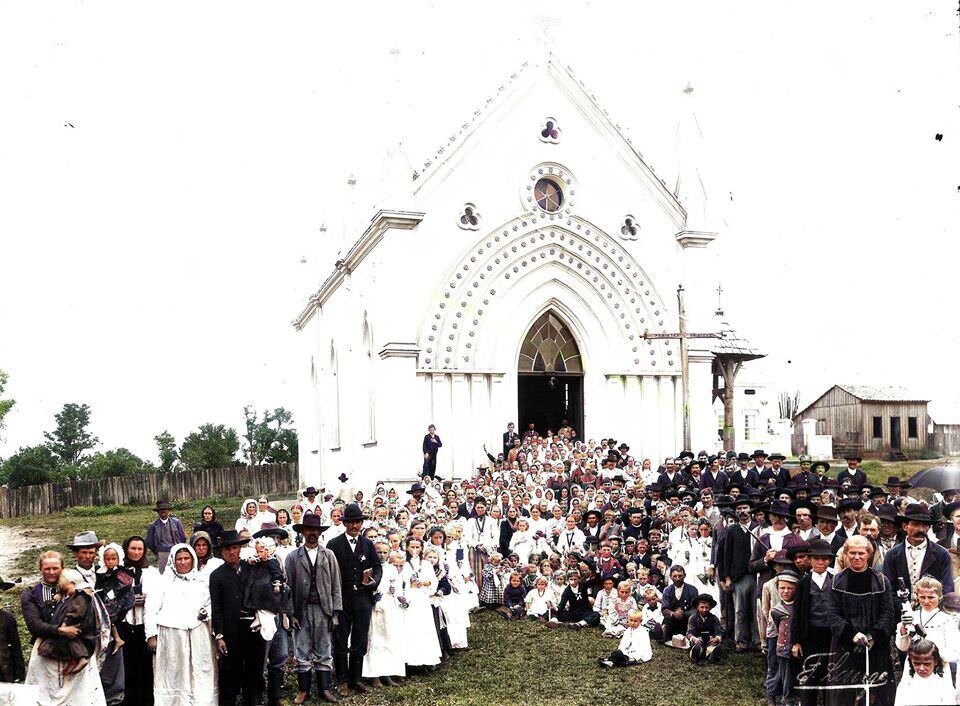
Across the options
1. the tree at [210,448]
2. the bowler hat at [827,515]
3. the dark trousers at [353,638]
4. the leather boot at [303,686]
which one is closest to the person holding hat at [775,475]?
the bowler hat at [827,515]

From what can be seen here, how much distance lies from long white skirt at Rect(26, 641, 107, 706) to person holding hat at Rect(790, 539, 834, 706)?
20.6ft

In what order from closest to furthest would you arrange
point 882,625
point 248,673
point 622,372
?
point 882,625 < point 248,673 < point 622,372

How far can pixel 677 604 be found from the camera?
43.2ft

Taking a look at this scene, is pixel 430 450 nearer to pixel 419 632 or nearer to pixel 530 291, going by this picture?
pixel 530 291

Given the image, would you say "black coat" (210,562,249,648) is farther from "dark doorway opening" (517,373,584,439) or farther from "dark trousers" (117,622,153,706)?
"dark doorway opening" (517,373,584,439)

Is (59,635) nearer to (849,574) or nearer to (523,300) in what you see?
(849,574)

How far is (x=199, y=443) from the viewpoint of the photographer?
5553 centimetres

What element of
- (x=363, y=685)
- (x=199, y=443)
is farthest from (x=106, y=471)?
(x=363, y=685)

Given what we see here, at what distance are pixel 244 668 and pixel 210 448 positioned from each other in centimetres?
4567

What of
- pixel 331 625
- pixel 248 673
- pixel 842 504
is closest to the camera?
pixel 248 673


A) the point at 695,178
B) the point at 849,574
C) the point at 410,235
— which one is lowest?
the point at 849,574

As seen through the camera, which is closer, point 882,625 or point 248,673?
point 882,625

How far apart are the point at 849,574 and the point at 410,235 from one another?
1710 centimetres

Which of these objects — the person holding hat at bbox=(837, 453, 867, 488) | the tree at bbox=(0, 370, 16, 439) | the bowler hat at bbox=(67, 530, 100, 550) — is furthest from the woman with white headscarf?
the tree at bbox=(0, 370, 16, 439)
